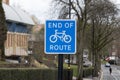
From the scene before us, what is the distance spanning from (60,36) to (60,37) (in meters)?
0.03

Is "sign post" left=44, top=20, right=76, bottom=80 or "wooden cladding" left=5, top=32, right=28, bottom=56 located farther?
"wooden cladding" left=5, top=32, right=28, bottom=56

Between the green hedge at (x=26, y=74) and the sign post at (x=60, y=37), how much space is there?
1288 cm

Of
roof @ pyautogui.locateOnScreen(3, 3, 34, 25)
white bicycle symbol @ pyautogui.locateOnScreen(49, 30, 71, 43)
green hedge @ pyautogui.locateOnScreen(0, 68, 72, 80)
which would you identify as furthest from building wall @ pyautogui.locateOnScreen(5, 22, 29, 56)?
white bicycle symbol @ pyautogui.locateOnScreen(49, 30, 71, 43)

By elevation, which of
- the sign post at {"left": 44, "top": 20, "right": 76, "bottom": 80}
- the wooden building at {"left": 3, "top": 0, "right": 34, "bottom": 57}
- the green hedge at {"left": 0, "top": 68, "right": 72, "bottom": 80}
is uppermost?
the wooden building at {"left": 3, "top": 0, "right": 34, "bottom": 57}

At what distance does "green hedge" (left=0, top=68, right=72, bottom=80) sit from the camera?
20.0m

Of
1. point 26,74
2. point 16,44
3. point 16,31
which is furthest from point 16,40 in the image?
point 26,74

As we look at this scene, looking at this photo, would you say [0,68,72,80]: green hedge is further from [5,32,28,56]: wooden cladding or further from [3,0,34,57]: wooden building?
[5,32,28,56]: wooden cladding

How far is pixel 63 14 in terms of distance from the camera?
150ft

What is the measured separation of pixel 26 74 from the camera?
905 inches

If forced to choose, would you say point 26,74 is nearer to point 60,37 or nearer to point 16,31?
point 60,37

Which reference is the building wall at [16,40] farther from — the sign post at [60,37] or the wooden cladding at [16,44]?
the sign post at [60,37]

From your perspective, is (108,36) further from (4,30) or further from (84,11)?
(4,30)

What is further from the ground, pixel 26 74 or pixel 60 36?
pixel 60 36

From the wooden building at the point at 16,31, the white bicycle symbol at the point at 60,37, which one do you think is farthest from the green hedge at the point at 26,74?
the wooden building at the point at 16,31
